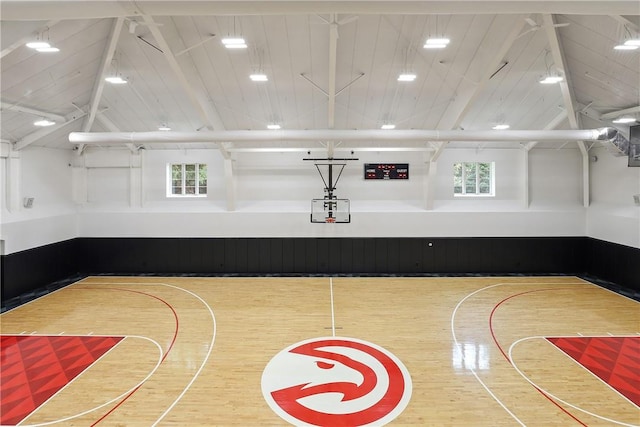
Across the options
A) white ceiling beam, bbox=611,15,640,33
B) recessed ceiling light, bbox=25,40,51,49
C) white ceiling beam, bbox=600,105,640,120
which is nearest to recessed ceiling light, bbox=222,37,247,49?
recessed ceiling light, bbox=25,40,51,49

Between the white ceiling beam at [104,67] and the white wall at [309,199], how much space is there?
3.60 m

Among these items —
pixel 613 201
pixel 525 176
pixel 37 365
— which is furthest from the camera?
pixel 525 176

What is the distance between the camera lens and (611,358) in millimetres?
7582

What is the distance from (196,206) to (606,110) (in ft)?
52.9

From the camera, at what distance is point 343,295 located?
12.2 metres

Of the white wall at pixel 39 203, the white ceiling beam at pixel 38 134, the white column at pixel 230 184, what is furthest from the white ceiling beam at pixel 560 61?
the white wall at pixel 39 203

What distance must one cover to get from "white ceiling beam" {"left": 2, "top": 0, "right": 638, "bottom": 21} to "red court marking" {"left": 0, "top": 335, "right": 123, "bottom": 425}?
618 cm

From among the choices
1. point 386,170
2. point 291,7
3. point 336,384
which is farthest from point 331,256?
point 291,7

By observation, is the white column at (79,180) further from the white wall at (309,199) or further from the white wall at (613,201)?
the white wall at (613,201)

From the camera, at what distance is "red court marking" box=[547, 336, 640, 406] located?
6.60 metres

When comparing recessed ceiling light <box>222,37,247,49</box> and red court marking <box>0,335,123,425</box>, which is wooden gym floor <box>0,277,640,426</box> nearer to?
red court marking <box>0,335,123,425</box>

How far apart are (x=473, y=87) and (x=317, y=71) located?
4.73 m

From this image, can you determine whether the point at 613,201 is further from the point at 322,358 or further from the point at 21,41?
the point at 21,41

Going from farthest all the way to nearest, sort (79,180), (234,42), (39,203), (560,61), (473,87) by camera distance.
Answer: (79,180), (39,203), (473,87), (560,61), (234,42)
